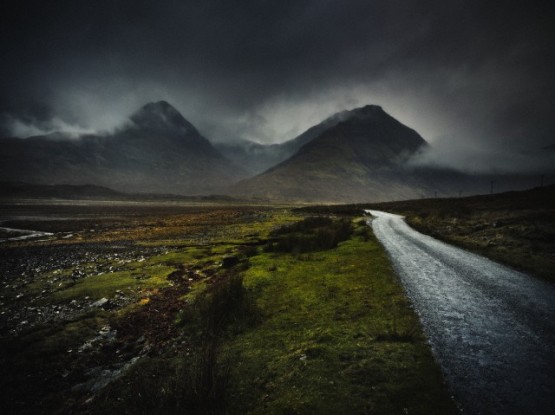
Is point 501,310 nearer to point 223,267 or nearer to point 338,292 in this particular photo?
point 338,292

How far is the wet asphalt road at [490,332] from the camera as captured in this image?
4.89 m

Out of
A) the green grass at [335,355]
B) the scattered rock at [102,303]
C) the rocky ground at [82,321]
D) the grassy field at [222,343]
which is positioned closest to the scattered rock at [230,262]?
the rocky ground at [82,321]

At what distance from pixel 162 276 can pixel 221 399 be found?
1296cm

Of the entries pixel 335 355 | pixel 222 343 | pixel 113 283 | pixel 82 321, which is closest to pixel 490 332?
pixel 335 355

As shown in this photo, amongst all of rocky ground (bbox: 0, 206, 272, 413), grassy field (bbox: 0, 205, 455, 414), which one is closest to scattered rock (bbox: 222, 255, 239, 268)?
rocky ground (bbox: 0, 206, 272, 413)

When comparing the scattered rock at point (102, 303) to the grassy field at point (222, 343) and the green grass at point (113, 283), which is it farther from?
the green grass at point (113, 283)

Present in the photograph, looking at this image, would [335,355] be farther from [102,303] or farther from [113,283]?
[113,283]

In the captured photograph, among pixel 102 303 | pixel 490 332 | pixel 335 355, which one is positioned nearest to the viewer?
pixel 335 355

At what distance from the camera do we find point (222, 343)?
802 cm

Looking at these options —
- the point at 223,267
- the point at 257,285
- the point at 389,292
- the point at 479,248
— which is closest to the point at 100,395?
the point at 257,285

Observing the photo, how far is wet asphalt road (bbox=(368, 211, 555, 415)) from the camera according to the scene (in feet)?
16.1

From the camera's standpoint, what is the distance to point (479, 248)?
1844cm

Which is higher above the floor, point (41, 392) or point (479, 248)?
point (479, 248)

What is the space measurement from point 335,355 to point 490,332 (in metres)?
4.12
